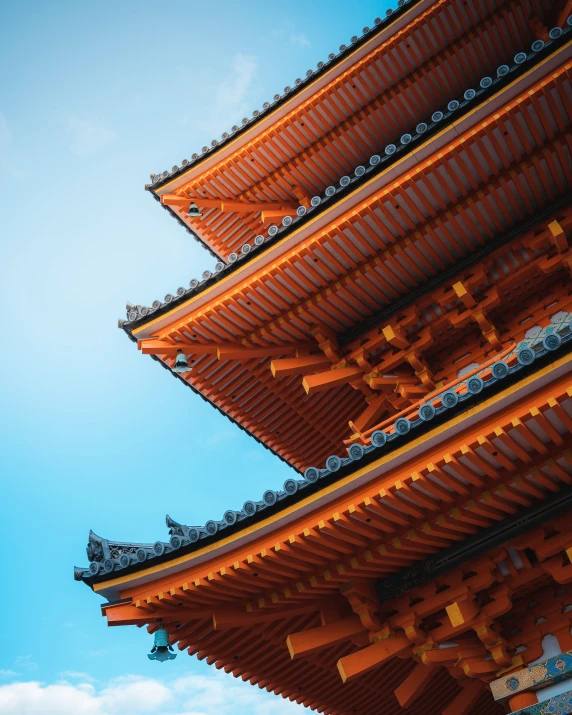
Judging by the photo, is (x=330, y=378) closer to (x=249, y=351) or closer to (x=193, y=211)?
(x=249, y=351)

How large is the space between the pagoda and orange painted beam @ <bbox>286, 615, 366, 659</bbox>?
0.11 ft

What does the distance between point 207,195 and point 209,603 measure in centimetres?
762

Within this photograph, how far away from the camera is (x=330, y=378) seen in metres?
9.91

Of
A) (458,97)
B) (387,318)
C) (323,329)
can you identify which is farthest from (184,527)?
(458,97)

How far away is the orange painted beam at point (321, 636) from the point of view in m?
7.86

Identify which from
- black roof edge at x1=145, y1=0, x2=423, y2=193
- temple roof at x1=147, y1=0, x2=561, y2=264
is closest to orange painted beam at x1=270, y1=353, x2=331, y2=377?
temple roof at x1=147, y1=0, x2=561, y2=264

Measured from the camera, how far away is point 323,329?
1020 cm

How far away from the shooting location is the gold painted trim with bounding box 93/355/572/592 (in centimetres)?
621

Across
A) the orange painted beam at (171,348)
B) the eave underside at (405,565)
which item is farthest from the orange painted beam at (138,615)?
Answer: the orange painted beam at (171,348)

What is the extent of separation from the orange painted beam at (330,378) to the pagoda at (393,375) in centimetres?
4

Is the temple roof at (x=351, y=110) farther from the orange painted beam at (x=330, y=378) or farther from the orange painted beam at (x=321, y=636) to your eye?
the orange painted beam at (x=321, y=636)

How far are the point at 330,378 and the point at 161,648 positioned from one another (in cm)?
419

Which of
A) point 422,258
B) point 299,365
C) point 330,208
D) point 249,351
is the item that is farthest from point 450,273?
point 249,351

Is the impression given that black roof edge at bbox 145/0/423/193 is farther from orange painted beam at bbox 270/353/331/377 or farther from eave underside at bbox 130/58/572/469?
orange painted beam at bbox 270/353/331/377
